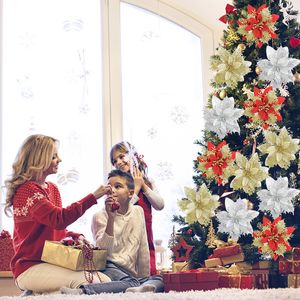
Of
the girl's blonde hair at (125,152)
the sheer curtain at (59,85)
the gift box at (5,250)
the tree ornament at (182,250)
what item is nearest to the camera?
the tree ornament at (182,250)

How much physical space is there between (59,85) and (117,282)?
71.8 inches

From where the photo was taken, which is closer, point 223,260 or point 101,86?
point 223,260

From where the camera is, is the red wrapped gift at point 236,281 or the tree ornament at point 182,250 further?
the tree ornament at point 182,250

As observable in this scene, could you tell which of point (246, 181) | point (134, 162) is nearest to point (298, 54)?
point (246, 181)

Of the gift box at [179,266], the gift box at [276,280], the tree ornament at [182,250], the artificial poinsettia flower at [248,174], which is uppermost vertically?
the artificial poinsettia flower at [248,174]

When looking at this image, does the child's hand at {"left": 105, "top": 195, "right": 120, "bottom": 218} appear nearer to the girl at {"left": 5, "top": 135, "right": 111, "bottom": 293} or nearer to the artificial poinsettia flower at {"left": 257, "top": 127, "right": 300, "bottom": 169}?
the girl at {"left": 5, "top": 135, "right": 111, "bottom": 293}

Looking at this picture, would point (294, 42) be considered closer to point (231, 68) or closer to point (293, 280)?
point (231, 68)

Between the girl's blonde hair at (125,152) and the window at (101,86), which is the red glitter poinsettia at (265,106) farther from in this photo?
the window at (101,86)

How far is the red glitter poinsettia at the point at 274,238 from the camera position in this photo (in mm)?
2646

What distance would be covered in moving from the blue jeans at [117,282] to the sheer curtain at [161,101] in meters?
1.42

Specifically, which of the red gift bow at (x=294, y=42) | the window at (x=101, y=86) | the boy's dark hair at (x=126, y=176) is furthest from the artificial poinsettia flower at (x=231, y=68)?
the window at (x=101, y=86)

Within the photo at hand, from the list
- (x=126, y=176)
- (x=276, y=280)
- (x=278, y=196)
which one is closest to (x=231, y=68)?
(x=278, y=196)

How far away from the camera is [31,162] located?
2.86 metres

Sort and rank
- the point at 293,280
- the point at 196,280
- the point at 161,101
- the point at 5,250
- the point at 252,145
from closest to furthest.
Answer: the point at 196,280, the point at 293,280, the point at 252,145, the point at 5,250, the point at 161,101
